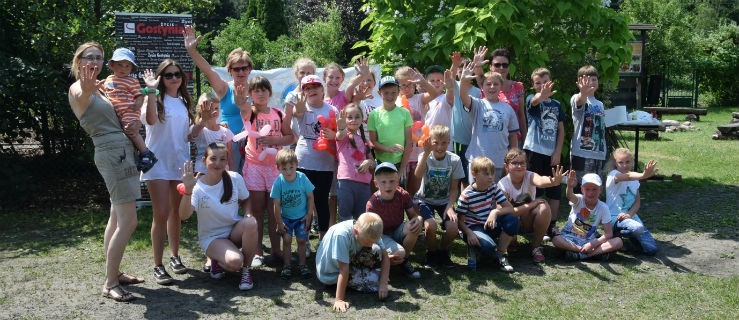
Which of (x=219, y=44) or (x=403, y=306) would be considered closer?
(x=403, y=306)

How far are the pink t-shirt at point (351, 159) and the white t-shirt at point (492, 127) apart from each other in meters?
1.10

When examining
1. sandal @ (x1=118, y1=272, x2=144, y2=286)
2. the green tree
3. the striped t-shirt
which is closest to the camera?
sandal @ (x1=118, y1=272, x2=144, y2=286)

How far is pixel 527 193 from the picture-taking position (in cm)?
562

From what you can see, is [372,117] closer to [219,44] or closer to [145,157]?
[145,157]

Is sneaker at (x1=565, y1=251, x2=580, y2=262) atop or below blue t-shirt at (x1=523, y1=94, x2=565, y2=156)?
below

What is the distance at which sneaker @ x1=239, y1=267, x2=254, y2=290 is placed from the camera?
485 cm

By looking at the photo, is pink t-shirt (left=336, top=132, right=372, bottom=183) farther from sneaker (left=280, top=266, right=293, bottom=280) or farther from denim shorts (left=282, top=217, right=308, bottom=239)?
sneaker (left=280, top=266, right=293, bottom=280)

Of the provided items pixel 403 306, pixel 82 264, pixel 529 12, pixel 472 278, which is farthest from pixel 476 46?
pixel 82 264

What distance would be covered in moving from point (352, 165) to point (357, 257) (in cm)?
90

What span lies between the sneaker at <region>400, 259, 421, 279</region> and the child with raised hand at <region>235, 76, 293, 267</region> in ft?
3.73

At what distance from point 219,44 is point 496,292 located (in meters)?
16.5

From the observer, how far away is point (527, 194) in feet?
18.4

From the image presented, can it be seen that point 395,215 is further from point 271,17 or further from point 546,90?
point 271,17

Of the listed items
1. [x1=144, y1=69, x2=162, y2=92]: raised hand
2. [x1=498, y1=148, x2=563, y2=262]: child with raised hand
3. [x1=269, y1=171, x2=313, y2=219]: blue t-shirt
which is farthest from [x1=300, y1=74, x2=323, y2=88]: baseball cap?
[x1=498, y1=148, x2=563, y2=262]: child with raised hand
